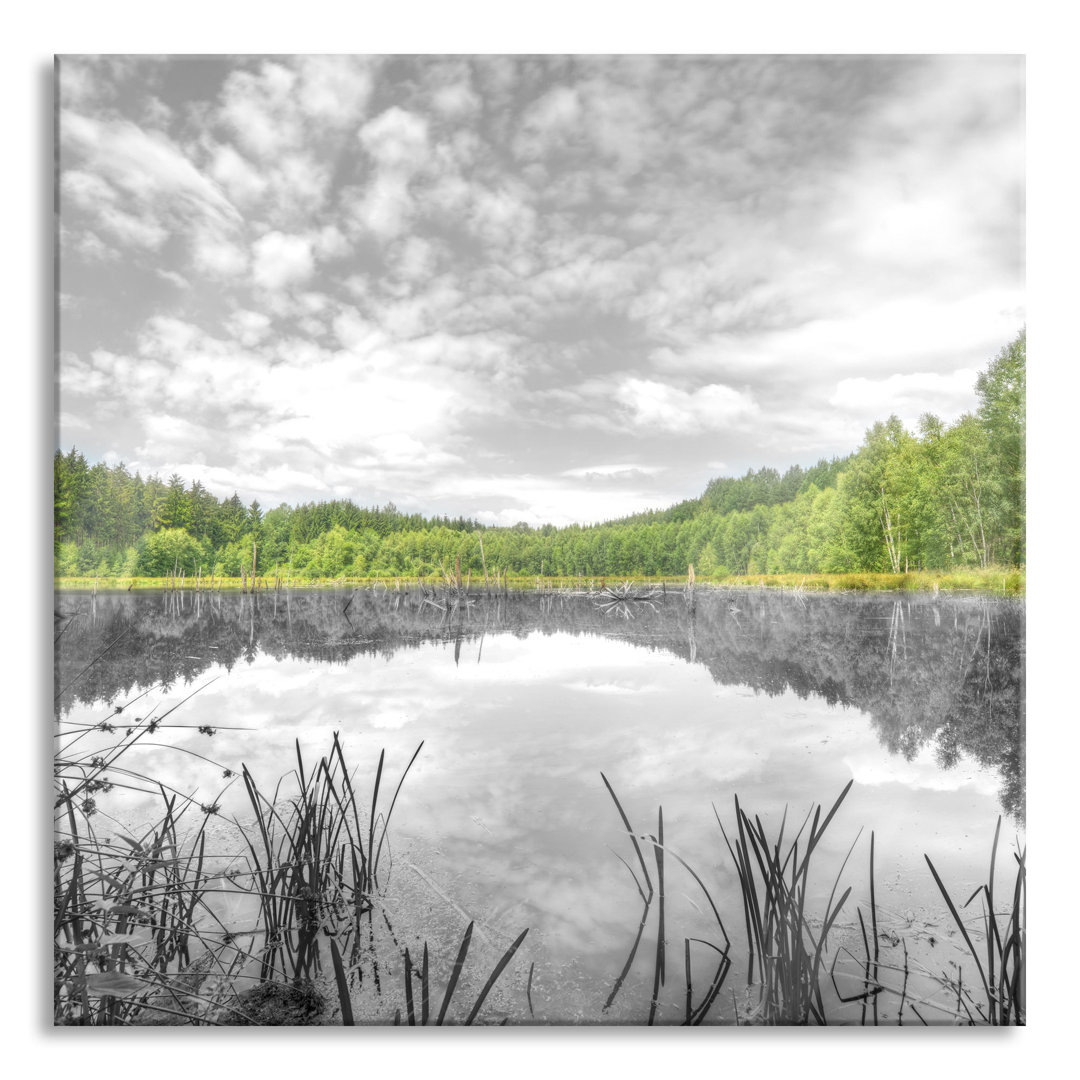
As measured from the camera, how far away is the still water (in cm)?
197

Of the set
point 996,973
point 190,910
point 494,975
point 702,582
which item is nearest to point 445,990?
point 494,975

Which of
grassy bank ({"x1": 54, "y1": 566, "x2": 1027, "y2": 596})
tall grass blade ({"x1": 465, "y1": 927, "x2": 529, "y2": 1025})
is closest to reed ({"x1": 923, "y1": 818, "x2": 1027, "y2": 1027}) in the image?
grassy bank ({"x1": 54, "y1": 566, "x2": 1027, "y2": 596})

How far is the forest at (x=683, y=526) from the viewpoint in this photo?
2.27 meters

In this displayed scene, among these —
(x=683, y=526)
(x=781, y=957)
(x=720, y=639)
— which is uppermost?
(x=683, y=526)

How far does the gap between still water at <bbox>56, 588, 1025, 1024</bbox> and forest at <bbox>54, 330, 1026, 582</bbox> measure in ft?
0.52

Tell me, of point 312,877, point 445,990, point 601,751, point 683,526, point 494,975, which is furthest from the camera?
point 683,526

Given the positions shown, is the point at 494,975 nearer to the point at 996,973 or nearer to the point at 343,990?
the point at 343,990

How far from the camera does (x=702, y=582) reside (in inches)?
111

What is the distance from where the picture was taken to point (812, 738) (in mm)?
2463

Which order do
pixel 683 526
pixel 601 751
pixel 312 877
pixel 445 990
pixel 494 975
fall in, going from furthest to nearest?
pixel 683 526
pixel 601 751
pixel 312 877
pixel 445 990
pixel 494 975

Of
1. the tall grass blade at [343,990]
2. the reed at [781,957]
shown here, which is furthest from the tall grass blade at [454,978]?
the reed at [781,957]

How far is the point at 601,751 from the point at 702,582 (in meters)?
0.84

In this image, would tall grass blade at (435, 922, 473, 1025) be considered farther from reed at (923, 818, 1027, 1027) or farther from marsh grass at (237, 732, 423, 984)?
reed at (923, 818, 1027, 1027)

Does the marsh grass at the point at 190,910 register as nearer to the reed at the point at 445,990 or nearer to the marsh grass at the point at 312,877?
the marsh grass at the point at 312,877
